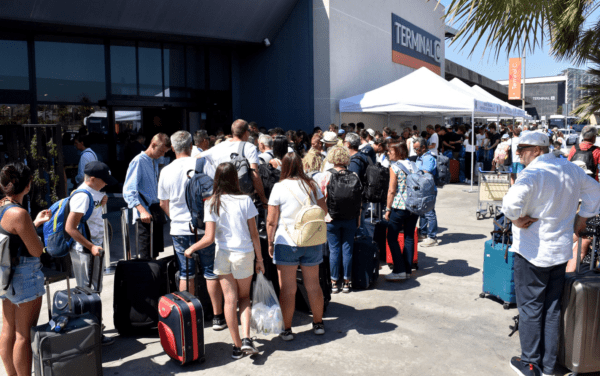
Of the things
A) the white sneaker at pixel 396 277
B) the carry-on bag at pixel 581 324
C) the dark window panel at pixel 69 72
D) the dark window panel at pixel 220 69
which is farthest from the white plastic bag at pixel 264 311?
the dark window panel at pixel 220 69

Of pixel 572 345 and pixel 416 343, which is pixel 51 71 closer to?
pixel 416 343

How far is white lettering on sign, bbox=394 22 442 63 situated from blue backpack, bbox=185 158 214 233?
58.7 ft

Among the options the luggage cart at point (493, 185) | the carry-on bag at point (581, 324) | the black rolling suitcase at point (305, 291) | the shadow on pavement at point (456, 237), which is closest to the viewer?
the carry-on bag at point (581, 324)

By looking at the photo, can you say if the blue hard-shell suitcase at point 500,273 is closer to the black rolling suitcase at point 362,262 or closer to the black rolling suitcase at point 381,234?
the black rolling suitcase at point 362,262

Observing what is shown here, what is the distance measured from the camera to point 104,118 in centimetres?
1183

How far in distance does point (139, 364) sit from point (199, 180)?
164 cm

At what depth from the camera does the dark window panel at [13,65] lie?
10.1 m

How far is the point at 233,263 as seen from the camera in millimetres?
4027

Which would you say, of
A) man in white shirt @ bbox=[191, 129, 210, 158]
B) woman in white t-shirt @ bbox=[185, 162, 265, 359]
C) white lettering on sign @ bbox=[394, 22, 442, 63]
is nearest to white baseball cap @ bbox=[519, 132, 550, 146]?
woman in white t-shirt @ bbox=[185, 162, 265, 359]

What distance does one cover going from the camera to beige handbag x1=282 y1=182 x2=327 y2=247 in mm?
4230

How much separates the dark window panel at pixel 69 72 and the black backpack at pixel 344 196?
837 centimetres

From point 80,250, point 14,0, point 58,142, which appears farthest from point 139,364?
point 14,0

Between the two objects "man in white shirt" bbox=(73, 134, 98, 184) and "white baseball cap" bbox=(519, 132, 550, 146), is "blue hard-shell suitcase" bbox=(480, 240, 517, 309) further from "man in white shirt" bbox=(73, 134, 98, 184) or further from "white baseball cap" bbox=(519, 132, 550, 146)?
"man in white shirt" bbox=(73, 134, 98, 184)

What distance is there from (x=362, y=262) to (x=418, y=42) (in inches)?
777
